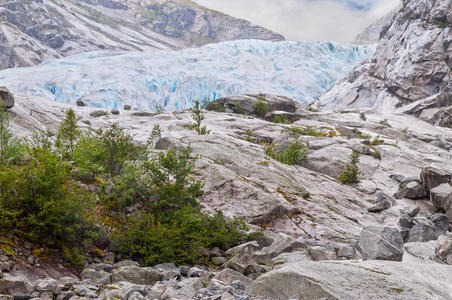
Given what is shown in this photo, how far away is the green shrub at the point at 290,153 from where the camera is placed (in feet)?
59.8

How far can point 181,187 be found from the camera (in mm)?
8508

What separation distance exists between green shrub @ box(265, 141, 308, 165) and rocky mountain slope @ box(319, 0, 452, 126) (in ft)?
130

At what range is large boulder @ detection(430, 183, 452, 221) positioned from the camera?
47.3ft

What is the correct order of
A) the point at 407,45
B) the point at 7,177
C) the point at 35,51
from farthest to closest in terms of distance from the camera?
the point at 35,51 → the point at 407,45 → the point at 7,177

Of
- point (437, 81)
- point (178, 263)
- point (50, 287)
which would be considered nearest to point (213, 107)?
point (178, 263)

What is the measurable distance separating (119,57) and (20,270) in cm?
6553

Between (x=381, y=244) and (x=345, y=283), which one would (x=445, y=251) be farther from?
(x=345, y=283)

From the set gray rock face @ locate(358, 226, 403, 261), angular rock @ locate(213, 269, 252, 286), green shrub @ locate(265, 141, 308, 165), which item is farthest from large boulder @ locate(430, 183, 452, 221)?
angular rock @ locate(213, 269, 252, 286)

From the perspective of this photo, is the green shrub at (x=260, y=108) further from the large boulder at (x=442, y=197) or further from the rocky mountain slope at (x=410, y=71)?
the rocky mountain slope at (x=410, y=71)

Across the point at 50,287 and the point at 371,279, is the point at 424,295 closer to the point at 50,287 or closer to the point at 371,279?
the point at 371,279

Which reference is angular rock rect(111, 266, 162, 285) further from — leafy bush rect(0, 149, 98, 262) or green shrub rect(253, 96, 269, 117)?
green shrub rect(253, 96, 269, 117)

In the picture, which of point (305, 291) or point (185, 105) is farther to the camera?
point (185, 105)

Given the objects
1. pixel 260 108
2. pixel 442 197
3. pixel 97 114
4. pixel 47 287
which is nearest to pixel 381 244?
pixel 47 287

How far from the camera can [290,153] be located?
61.9 ft
